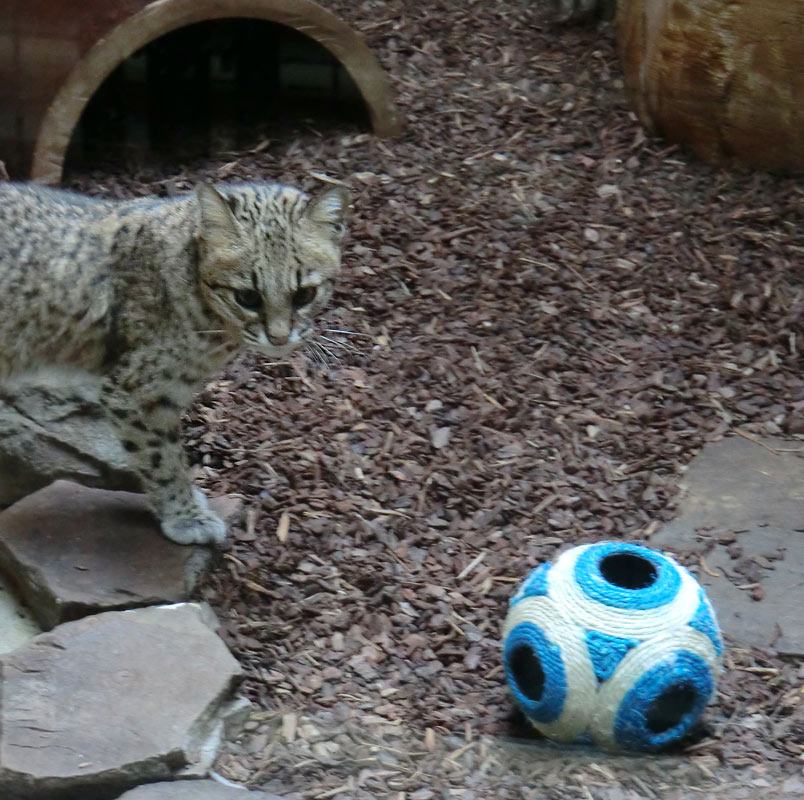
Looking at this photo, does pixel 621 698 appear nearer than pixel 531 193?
Yes

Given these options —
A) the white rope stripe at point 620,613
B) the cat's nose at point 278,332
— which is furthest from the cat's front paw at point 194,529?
the white rope stripe at point 620,613

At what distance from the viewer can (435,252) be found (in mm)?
6684

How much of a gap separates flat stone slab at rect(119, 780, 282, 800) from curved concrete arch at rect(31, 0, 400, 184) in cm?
428

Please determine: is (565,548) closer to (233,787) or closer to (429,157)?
(233,787)

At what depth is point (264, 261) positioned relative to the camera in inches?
167

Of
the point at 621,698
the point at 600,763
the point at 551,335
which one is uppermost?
the point at 551,335

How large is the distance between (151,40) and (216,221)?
2982 mm

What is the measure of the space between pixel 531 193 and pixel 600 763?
3.94 meters

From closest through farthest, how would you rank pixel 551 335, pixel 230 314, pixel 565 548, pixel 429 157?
pixel 230 314 < pixel 565 548 < pixel 551 335 < pixel 429 157

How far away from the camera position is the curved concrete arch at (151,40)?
21.9ft

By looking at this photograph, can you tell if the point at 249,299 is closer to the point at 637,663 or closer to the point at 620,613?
the point at 620,613

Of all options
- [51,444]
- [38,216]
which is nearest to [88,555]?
[51,444]

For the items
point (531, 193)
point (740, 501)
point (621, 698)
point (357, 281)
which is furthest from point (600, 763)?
point (531, 193)

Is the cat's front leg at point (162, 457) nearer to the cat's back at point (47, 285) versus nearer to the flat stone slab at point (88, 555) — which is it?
the flat stone slab at point (88, 555)
